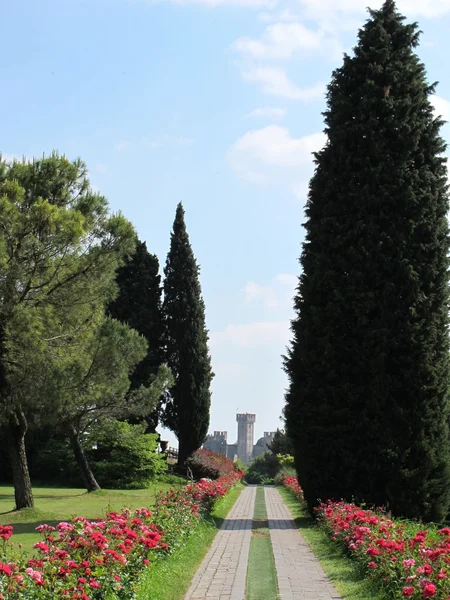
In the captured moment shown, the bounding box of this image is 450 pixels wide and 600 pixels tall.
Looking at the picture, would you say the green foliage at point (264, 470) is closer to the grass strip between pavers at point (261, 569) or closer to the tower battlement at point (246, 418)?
the grass strip between pavers at point (261, 569)

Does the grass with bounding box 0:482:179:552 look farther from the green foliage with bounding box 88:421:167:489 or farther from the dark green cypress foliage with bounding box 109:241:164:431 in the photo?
the dark green cypress foliage with bounding box 109:241:164:431

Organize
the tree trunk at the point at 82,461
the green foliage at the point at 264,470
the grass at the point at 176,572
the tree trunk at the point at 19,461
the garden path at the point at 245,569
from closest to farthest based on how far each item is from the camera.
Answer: the grass at the point at 176,572, the garden path at the point at 245,569, the tree trunk at the point at 19,461, the tree trunk at the point at 82,461, the green foliage at the point at 264,470

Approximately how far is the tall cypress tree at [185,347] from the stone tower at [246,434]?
7908cm

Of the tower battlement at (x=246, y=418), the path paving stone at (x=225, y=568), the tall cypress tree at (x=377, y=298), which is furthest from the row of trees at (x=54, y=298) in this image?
the tower battlement at (x=246, y=418)

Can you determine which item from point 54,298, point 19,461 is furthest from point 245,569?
point 19,461

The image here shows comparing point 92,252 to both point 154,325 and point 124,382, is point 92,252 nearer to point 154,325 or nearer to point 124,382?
point 124,382

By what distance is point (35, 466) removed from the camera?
2758 centimetres

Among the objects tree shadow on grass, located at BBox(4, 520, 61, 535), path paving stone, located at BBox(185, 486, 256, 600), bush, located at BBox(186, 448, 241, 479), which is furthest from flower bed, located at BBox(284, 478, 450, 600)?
bush, located at BBox(186, 448, 241, 479)

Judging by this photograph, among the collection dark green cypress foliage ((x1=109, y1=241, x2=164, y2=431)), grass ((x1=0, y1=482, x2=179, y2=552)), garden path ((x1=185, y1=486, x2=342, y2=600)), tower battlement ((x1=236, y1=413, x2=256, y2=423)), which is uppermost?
dark green cypress foliage ((x1=109, y1=241, x2=164, y2=431))

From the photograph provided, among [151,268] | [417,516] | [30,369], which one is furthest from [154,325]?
[417,516]

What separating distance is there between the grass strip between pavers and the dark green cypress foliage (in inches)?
768

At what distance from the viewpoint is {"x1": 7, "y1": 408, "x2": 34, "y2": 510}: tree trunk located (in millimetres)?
15461

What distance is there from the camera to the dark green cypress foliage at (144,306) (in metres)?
32.8

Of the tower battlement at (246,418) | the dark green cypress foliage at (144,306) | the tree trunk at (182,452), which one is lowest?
the tree trunk at (182,452)
